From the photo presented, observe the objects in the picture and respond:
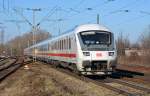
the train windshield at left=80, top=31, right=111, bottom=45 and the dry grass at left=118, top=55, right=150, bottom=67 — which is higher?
the train windshield at left=80, top=31, right=111, bottom=45

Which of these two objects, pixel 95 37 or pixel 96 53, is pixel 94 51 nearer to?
pixel 96 53

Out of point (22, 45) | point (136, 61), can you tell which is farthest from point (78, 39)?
point (22, 45)

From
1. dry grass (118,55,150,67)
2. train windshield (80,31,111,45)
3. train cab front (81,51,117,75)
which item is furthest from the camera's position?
dry grass (118,55,150,67)

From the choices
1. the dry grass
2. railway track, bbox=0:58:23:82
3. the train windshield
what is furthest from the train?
the dry grass

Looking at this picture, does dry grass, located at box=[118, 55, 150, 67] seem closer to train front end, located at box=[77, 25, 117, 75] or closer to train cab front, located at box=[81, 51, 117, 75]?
train front end, located at box=[77, 25, 117, 75]

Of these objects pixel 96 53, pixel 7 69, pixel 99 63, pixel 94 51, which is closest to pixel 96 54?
pixel 96 53

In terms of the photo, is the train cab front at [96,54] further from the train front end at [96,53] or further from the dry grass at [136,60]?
the dry grass at [136,60]

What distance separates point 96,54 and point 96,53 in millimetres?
60

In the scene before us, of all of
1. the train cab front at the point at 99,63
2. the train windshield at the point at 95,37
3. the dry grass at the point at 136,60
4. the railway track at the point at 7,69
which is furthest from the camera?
the dry grass at the point at 136,60

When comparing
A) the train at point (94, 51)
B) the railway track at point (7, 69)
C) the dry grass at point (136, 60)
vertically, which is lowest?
the railway track at point (7, 69)

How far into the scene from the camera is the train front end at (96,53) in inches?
862

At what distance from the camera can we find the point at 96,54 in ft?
71.9

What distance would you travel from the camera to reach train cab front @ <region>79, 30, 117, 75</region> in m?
21.9

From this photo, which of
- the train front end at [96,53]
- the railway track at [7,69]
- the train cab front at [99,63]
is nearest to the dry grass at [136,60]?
the railway track at [7,69]
